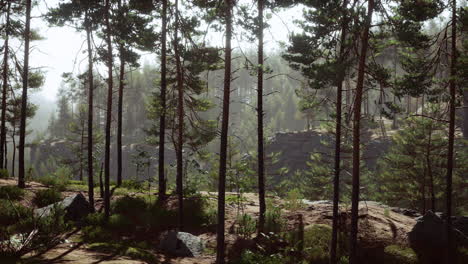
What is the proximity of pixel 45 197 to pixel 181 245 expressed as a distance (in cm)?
731

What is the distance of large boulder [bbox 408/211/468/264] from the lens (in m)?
13.5

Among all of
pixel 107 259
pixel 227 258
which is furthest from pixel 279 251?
pixel 107 259

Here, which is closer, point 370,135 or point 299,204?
point 299,204

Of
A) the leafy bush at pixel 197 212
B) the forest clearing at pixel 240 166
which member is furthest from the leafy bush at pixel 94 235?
the leafy bush at pixel 197 212

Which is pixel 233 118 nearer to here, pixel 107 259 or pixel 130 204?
pixel 130 204

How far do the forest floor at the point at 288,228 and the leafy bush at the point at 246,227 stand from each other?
0.29 m

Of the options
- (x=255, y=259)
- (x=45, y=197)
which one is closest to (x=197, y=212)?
(x=255, y=259)

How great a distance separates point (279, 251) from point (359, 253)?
3.15 metres

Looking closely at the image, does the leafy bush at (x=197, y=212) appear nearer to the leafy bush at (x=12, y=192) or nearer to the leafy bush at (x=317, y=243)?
the leafy bush at (x=317, y=243)

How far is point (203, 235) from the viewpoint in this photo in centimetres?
1437

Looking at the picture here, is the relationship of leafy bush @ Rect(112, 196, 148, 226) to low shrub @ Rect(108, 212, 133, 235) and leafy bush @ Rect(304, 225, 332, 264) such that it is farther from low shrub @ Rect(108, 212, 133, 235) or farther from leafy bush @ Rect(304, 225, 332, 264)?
leafy bush @ Rect(304, 225, 332, 264)

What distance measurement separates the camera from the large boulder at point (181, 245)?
12.2 meters

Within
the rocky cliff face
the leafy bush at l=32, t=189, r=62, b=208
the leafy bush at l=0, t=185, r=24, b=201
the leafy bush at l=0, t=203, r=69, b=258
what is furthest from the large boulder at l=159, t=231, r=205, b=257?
the rocky cliff face

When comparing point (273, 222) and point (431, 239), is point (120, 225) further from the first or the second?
point (431, 239)
